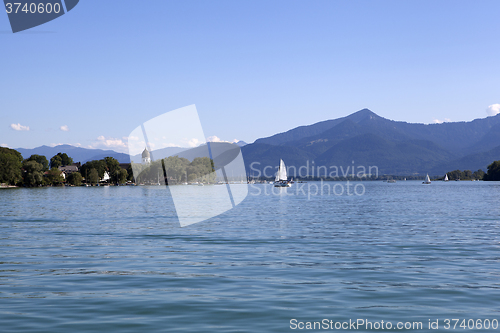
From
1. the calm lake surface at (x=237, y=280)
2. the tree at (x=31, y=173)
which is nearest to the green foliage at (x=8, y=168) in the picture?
the tree at (x=31, y=173)

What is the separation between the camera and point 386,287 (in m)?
15.6

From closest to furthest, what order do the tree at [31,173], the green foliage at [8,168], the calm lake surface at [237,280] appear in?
1. the calm lake surface at [237,280]
2. the green foliage at [8,168]
3. the tree at [31,173]

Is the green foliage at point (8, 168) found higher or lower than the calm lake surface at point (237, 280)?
higher

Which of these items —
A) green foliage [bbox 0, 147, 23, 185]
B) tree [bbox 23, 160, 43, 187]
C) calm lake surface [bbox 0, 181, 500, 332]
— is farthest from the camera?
tree [bbox 23, 160, 43, 187]

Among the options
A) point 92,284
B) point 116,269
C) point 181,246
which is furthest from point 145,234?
point 92,284

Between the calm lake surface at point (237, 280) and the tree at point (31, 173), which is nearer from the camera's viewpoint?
the calm lake surface at point (237, 280)

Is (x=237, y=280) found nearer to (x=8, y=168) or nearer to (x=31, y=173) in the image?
(x=8, y=168)

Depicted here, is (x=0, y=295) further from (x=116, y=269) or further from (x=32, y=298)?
(x=116, y=269)

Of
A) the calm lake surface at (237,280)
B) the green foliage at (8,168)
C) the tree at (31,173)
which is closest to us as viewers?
the calm lake surface at (237,280)

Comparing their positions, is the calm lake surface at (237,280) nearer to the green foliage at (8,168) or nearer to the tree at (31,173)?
the green foliage at (8,168)

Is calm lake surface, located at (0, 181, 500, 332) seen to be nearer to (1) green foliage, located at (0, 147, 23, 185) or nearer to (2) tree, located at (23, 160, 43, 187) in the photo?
(1) green foliage, located at (0, 147, 23, 185)

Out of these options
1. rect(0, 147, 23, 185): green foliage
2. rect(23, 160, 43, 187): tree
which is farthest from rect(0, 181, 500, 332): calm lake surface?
rect(23, 160, 43, 187): tree

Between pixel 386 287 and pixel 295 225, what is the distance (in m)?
23.2

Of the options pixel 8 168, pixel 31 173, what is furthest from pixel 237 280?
pixel 31 173
